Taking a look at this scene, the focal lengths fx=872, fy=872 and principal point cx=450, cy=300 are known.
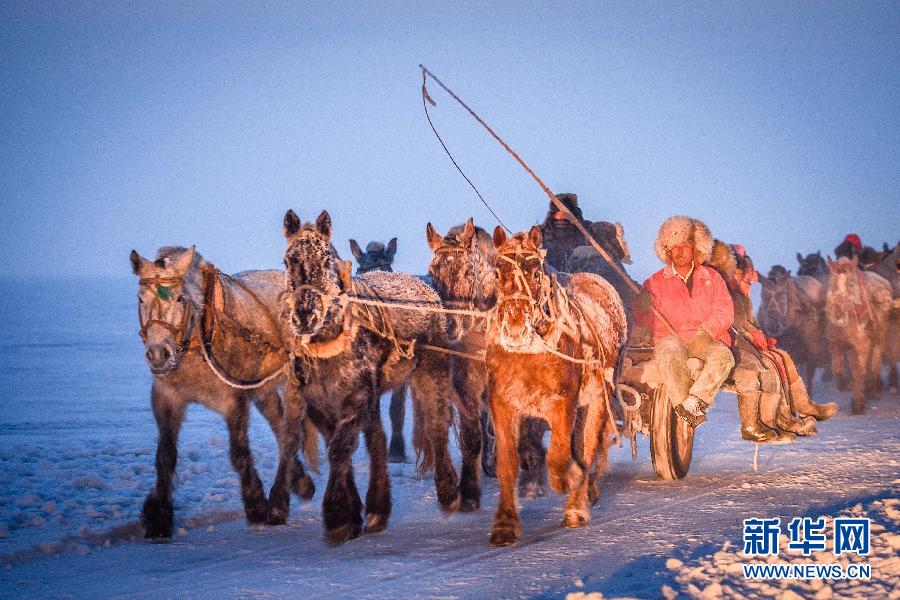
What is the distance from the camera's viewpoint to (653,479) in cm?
973

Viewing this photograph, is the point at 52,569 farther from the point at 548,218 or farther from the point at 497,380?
the point at 548,218

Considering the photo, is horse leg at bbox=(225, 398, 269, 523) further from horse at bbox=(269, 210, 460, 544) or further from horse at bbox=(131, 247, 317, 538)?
horse at bbox=(269, 210, 460, 544)

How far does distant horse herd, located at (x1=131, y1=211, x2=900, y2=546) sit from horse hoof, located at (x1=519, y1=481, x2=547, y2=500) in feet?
0.06

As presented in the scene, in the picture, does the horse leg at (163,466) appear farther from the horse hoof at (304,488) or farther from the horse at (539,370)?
the horse at (539,370)

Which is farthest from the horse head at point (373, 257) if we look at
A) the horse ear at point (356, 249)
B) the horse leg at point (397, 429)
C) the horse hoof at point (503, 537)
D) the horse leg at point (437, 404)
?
the horse hoof at point (503, 537)

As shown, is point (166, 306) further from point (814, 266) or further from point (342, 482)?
point (814, 266)

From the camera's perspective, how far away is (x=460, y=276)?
29.5 feet

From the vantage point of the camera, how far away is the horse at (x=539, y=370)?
6.80 metres

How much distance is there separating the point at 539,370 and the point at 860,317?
36.7 feet

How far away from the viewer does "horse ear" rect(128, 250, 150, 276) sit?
25.0 ft

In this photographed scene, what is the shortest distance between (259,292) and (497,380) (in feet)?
10.4

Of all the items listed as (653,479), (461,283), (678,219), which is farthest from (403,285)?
(653,479)

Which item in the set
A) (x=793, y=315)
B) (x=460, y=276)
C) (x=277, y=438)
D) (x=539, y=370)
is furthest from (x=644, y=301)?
(x=793, y=315)

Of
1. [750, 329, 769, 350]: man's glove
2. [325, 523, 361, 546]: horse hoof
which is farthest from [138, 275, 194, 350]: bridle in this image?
[750, 329, 769, 350]: man's glove
